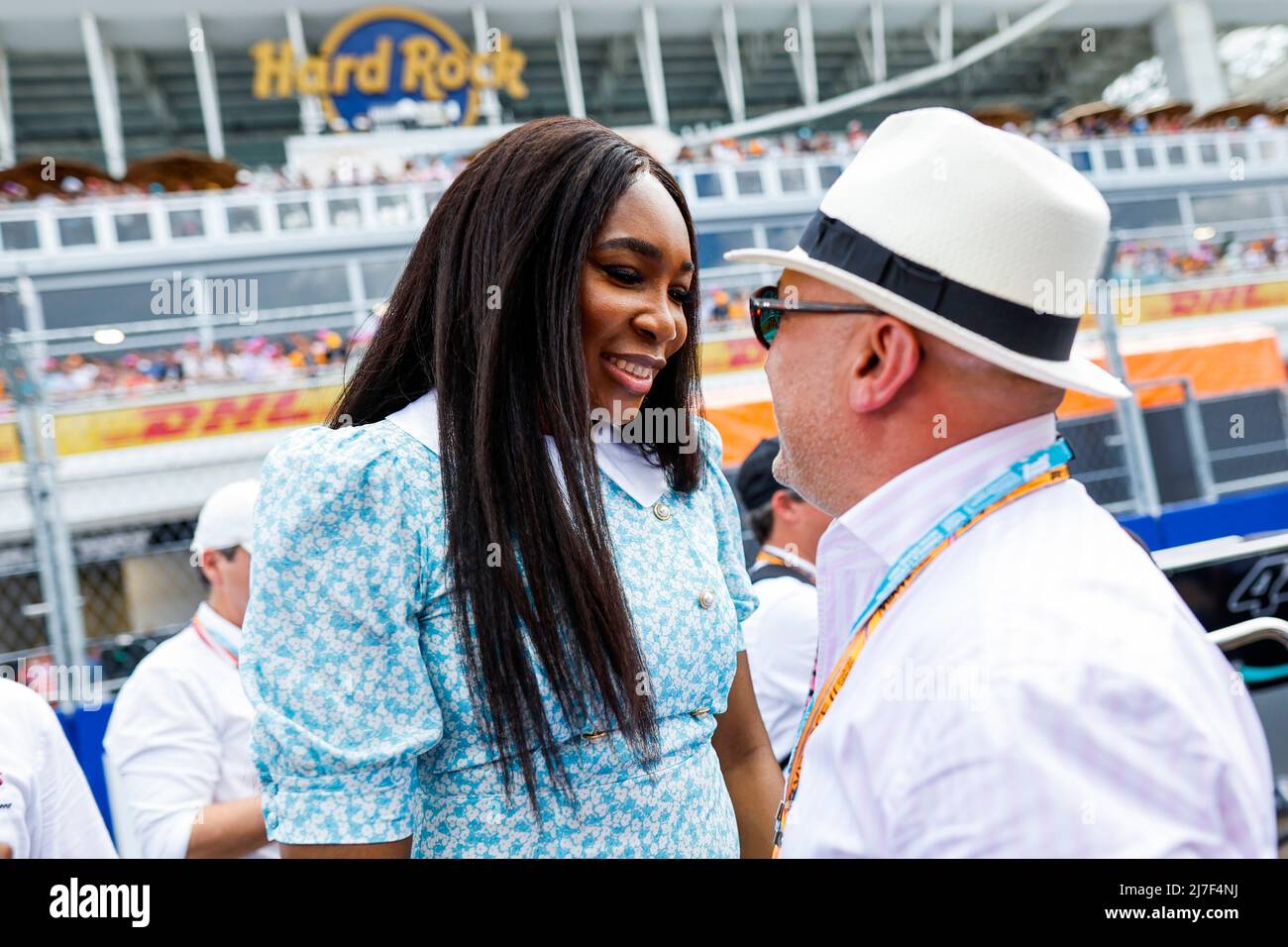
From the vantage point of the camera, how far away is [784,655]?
94.7 inches

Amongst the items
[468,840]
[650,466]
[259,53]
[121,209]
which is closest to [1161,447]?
[650,466]

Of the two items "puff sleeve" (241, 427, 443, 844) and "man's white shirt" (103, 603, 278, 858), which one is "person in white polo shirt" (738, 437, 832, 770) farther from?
"puff sleeve" (241, 427, 443, 844)

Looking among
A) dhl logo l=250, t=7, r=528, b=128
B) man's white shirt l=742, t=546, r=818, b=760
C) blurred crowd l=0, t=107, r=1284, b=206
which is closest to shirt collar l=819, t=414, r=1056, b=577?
man's white shirt l=742, t=546, r=818, b=760

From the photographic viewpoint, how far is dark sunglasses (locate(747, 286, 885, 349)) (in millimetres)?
1016

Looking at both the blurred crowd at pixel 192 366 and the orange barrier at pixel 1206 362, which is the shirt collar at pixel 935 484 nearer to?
the orange barrier at pixel 1206 362

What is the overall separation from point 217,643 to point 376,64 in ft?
65.7

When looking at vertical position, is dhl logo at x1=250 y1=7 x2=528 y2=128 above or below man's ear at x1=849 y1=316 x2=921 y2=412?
above

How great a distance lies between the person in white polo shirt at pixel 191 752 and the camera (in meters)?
2.09

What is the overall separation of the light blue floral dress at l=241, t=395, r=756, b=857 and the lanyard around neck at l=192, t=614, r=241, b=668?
134cm

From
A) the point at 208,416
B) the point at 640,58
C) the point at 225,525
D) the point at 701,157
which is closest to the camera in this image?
the point at 225,525

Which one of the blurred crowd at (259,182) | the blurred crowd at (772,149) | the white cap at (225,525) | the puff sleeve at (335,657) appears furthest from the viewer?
the blurred crowd at (772,149)

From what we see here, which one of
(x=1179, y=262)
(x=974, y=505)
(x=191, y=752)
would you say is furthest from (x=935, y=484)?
(x=1179, y=262)

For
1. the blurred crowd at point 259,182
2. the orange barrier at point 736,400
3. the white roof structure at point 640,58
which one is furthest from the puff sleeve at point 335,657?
the white roof structure at point 640,58

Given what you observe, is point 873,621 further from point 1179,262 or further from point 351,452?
point 1179,262
